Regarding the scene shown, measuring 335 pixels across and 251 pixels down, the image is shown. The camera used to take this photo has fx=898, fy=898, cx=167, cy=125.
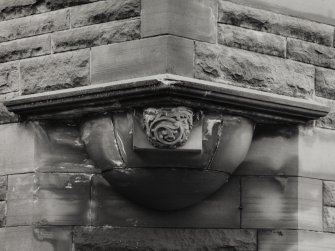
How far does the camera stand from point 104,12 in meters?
6.38

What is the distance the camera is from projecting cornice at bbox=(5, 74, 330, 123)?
233 inches

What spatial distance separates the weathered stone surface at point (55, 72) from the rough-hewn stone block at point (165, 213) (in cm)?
73

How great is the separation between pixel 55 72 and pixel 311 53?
1907 millimetres

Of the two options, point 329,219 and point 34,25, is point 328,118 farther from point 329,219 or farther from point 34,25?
point 34,25

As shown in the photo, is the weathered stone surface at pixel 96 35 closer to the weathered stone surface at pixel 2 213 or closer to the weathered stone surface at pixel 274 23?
the weathered stone surface at pixel 274 23

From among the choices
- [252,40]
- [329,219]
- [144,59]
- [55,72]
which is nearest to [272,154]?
[329,219]

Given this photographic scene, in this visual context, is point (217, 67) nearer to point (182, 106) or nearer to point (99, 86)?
point (182, 106)

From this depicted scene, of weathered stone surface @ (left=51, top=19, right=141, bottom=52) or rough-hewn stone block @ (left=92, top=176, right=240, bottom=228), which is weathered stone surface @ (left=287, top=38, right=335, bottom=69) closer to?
rough-hewn stone block @ (left=92, top=176, right=240, bottom=228)

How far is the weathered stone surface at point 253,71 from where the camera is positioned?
244 inches

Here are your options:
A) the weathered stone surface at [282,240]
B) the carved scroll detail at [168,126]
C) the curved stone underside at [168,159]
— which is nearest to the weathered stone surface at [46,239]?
the curved stone underside at [168,159]

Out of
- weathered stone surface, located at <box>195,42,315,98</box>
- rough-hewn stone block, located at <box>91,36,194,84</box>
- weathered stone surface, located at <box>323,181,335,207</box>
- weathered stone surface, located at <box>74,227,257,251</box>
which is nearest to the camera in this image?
rough-hewn stone block, located at <box>91,36,194,84</box>

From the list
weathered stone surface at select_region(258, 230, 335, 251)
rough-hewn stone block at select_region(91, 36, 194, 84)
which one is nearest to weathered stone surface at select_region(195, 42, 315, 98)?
rough-hewn stone block at select_region(91, 36, 194, 84)

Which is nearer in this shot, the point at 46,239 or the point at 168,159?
the point at 168,159

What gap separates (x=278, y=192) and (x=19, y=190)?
1887mm
